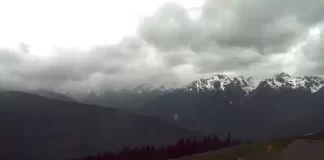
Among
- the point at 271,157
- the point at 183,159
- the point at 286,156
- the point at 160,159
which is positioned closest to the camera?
the point at 286,156

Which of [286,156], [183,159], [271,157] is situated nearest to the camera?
[286,156]

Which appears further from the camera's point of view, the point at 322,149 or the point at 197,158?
the point at 197,158

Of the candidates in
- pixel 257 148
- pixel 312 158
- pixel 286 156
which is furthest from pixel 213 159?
pixel 312 158

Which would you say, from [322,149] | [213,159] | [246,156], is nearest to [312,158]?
[322,149]

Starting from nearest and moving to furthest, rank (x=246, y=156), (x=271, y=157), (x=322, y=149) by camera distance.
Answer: (x=322, y=149), (x=271, y=157), (x=246, y=156)

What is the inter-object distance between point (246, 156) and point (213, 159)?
1516cm

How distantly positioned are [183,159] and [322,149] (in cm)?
8498

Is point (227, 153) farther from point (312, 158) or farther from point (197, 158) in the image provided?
point (312, 158)

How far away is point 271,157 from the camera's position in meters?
140

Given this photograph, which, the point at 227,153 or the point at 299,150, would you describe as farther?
the point at 227,153

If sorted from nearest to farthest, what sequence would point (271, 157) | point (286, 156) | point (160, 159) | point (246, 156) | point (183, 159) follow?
1. point (286, 156)
2. point (271, 157)
3. point (246, 156)
4. point (183, 159)
5. point (160, 159)

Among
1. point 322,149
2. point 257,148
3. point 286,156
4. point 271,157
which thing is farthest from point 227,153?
point 322,149

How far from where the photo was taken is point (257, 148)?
17312 centimetres

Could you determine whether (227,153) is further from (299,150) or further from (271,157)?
(299,150)
